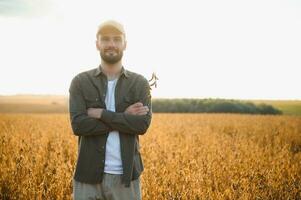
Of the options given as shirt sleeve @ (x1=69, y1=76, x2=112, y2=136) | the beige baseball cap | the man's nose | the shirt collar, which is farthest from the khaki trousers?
the beige baseball cap

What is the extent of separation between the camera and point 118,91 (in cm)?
322

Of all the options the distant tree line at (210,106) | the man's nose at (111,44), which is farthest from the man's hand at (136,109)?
the distant tree line at (210,106)

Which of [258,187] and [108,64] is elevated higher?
[108,64]

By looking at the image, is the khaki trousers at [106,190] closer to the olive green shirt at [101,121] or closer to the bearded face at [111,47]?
the olive green shirt at [101,121]

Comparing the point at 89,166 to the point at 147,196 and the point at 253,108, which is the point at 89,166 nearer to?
the point at 147,196

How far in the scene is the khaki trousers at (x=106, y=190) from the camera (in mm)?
3064

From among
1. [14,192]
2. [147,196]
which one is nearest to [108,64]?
[147,196]

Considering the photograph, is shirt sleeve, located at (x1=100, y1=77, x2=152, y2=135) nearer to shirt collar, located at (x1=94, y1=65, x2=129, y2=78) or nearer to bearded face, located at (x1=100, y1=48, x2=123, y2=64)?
shirt collar, located at (x1=94, y1=65, x2=129, y2=78)

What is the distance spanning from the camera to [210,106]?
48.4 metres

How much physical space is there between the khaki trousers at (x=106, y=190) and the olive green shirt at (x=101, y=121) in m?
0.06

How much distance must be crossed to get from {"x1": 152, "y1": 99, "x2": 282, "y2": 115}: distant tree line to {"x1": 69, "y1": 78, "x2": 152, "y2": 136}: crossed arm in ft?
148

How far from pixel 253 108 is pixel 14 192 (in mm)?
46407

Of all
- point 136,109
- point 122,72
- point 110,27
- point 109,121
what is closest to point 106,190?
point 109,121

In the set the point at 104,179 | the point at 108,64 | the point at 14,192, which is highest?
the point at 108,64
